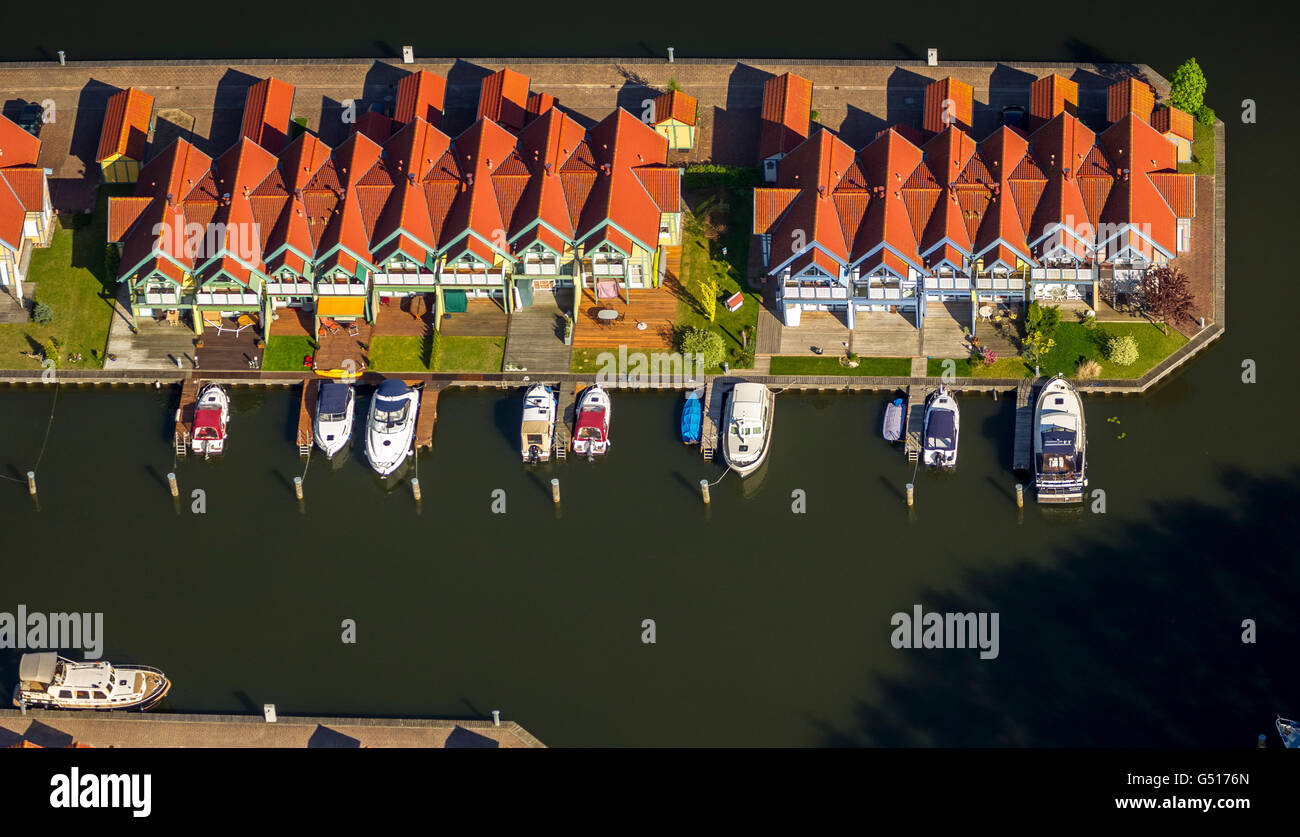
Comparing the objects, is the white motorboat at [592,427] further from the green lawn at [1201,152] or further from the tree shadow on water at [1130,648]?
the green lawn at [1201,152]

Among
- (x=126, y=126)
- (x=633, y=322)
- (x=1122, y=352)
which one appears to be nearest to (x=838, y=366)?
(x=633, y=322)

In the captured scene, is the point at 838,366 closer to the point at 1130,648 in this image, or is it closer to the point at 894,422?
the point at 894,422

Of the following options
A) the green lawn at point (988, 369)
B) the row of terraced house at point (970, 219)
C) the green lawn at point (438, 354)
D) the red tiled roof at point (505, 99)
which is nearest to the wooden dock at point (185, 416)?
the green lawn at point (438, 354)

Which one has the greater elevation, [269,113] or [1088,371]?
[269,113]

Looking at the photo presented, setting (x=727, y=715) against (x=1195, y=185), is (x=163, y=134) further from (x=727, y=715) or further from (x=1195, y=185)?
(x=1195, y=185)

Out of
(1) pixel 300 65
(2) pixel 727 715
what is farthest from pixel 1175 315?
(1) pixel 300 65

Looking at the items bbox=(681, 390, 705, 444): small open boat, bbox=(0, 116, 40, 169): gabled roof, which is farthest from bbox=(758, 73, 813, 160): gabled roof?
bbox=(0, 116, 40, 169): gabled roof
